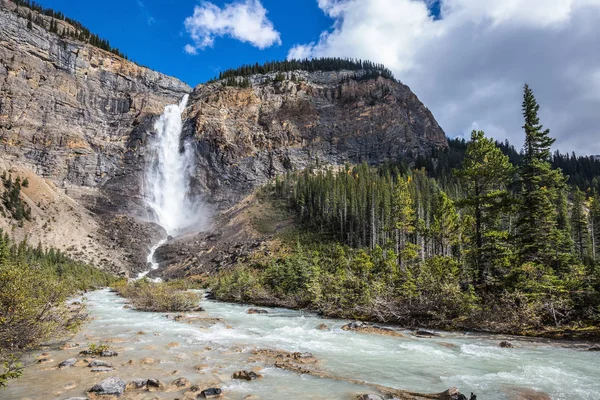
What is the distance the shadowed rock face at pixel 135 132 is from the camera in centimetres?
8944

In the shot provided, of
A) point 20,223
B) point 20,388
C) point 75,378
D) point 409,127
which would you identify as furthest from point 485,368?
point 409,127

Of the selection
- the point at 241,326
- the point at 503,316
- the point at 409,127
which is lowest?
the point at 241,326

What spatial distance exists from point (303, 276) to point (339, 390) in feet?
87.0

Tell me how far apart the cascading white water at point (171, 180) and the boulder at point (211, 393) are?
93455 millimetres

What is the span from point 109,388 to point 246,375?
13.9ft

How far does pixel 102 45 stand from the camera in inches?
5782

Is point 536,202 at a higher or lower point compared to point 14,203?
lower

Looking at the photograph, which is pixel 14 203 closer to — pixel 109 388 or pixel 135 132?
pixel 135 132

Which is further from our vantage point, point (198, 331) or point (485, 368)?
point (198, 331)

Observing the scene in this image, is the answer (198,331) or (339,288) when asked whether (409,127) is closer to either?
(339,288)

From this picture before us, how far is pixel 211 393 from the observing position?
419 inches

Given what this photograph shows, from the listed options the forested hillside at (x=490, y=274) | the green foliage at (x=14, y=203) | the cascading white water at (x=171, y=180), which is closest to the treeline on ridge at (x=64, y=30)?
the cascading white water at (x=171, y=180)

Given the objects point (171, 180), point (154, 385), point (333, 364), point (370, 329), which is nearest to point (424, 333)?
point (370, 329)

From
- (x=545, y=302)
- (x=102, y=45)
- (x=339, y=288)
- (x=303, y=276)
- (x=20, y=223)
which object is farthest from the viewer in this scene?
(x=102, y=45)
